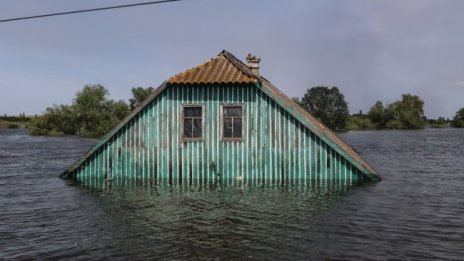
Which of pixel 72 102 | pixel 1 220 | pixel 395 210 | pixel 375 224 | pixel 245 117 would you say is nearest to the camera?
pixel 375 224

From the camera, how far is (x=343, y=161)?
58.6 feet

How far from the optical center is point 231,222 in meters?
12.8

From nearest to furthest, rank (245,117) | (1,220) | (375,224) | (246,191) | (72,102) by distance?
(375,224) → (1,220) → (246,191) → (245,117) → (72,102)

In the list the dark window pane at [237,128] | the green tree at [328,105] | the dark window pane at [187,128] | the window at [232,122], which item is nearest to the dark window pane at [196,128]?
the dark window pane at [187,128]

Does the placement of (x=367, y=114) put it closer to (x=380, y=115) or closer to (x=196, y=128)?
(x=380, y=115)

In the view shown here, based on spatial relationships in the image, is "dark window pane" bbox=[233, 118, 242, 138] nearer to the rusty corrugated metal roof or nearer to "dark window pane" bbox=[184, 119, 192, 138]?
the rusty corrugated metal roof

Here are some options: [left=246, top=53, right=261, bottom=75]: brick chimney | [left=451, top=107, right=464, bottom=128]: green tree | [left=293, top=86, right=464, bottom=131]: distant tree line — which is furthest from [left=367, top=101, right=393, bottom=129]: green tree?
[left=246, top=53, right=261, bottom=75]: brick chimney

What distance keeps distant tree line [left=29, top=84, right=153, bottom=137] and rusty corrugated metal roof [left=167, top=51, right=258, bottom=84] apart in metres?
67.2

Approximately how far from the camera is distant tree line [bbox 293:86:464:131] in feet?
465

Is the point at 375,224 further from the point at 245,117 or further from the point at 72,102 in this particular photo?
the point at 72,102

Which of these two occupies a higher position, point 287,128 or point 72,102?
point 72,102

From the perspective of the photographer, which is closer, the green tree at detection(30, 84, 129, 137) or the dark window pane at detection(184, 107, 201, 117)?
the dark window pane at detection(184, 107, 201, 117)

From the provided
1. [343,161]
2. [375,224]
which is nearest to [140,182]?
[343,161]

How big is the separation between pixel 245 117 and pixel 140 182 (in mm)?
5451
